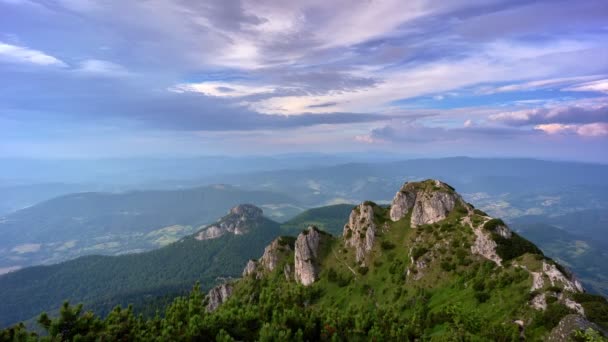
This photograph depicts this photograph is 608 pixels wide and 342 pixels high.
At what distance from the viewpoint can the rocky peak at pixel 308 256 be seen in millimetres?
141250

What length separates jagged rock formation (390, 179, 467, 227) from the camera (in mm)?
119688

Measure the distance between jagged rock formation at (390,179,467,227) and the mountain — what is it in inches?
16.0

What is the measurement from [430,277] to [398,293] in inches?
462

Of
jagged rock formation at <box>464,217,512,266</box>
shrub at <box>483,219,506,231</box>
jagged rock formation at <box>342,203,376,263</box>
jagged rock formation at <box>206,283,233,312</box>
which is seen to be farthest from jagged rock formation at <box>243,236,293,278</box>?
shrub at <box>483,219,506,231</box>

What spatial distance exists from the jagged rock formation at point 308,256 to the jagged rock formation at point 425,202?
121ft

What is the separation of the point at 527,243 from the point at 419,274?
104 ft

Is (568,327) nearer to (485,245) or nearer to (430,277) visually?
(485,245)

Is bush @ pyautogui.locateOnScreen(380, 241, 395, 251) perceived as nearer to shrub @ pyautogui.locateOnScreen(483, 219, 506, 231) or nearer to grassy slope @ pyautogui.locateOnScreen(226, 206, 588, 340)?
grassy slope @ pyautogui.locateOnScreen(226, 206, 588, 340)

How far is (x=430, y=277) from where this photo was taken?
329 ft

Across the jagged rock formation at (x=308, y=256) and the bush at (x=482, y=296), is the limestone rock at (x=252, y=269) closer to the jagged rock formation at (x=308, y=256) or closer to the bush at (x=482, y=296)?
the jagged rock formation at (x=308, y=256)

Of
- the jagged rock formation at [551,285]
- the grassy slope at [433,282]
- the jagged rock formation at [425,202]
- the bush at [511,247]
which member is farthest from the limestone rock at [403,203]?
the jagged rock formation at [551,285]

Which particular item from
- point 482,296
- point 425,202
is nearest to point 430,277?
point 482,296

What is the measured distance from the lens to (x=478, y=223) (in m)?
104

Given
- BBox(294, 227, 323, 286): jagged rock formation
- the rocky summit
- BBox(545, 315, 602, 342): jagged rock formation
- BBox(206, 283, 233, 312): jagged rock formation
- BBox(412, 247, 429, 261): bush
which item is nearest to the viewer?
BBox(545, 315, 602, 342): jagged rock formation
